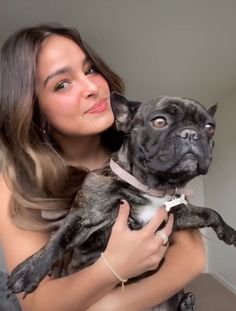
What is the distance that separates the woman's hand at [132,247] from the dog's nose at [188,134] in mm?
186

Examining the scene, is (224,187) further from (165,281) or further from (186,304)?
(165,281)

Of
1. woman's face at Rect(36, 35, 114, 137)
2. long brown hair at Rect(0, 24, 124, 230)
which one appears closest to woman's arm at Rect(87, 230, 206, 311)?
long brown hair at Rect(0, 24, 124, 230)

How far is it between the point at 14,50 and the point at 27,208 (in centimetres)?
46

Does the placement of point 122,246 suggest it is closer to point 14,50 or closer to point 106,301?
point 106,301

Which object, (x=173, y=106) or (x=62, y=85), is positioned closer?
(x=173, y=106)

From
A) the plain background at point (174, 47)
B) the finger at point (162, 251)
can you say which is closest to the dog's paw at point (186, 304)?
the finger at point (162, 251)

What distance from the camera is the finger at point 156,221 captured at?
0.94 m

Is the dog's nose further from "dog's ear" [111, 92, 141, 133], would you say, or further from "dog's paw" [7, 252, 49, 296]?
"dog's paw" [7, 252, 49, 296]

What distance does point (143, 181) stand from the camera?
3.21 ft

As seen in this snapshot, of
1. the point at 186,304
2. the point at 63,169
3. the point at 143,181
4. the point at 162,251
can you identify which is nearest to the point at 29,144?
the point at 63,169

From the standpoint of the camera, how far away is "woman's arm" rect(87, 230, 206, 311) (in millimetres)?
948

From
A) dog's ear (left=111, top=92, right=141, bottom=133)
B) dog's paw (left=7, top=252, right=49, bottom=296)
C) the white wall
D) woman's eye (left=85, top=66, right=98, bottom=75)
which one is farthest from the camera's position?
the white wall

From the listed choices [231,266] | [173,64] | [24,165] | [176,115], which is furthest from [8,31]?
[231,266]

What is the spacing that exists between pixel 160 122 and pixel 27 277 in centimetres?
42
